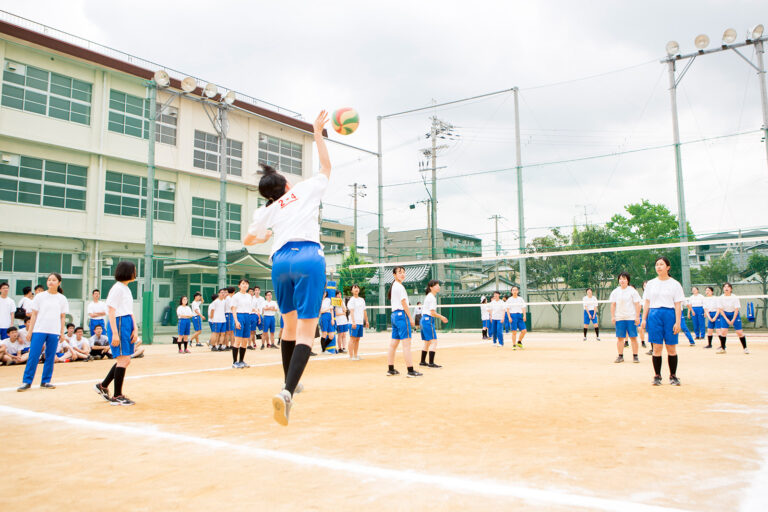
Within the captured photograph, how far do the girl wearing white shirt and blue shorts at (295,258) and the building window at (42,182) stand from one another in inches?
893

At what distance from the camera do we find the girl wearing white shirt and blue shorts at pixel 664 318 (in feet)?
22.6

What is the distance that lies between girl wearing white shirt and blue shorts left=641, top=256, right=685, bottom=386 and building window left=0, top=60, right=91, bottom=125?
982 inches

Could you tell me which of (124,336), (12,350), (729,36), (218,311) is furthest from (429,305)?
(729,36)

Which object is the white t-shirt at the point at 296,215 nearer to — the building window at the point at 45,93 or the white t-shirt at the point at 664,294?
the white t-shirt at the point at 664,294

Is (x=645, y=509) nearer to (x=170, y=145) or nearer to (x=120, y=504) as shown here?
(x=120, y=504)

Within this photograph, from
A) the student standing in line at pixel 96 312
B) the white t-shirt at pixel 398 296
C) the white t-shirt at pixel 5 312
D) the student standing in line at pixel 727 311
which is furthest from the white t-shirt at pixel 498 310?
the white t-shirt at pixel 5 312

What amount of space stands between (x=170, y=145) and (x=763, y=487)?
27994mm

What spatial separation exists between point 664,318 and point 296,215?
566 cm

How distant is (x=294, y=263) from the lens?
363 cm

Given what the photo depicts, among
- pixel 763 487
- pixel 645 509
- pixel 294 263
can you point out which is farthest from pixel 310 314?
pixel 763 487

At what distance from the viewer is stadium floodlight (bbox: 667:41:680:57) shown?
20.6 metres

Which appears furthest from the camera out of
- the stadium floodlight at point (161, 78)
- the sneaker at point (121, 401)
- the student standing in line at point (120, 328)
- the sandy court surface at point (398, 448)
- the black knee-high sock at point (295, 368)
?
the stadium floodlight at point (161, 78)

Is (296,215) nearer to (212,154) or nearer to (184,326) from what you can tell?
(184,326)

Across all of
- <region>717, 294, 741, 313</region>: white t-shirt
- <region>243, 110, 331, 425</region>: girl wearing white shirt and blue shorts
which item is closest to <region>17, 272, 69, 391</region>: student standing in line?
<region>243, 110, 331, 425</region>: girl wearing white shirt and blue shorts
